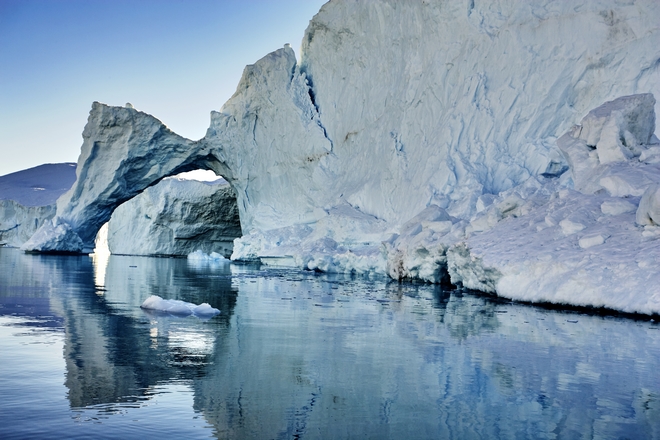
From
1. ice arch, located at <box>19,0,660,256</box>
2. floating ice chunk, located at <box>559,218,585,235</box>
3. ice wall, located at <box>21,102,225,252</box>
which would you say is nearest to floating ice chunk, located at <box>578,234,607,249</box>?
floating ice chunk, located at <box>559,218,585,235</box>

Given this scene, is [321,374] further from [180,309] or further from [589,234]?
[589,234]

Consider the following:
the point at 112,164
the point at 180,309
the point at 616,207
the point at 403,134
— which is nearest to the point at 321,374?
the point at 180,309

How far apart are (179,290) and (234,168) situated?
47.5ft

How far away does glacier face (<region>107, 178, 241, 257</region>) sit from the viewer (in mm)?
31766

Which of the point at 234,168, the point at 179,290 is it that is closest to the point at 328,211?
the point at 234,168

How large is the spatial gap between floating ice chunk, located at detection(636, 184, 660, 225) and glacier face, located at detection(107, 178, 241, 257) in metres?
23.7

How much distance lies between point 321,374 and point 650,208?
5.66 m

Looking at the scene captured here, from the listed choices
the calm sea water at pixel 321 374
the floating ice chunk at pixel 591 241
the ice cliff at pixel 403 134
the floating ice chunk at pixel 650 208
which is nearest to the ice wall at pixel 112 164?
the ice cliff at pixel 403 134

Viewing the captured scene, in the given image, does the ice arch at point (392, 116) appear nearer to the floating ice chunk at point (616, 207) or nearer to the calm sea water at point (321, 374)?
the floating ice chunk at point (616, 207)

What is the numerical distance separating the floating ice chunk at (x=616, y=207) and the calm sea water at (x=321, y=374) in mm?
2086

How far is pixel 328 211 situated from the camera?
20.6m

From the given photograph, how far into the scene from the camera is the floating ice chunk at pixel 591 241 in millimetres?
8648

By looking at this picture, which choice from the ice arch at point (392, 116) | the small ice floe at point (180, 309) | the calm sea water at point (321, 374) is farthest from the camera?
the ice arch at point (392, 116)

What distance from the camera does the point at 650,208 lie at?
26.8ft
